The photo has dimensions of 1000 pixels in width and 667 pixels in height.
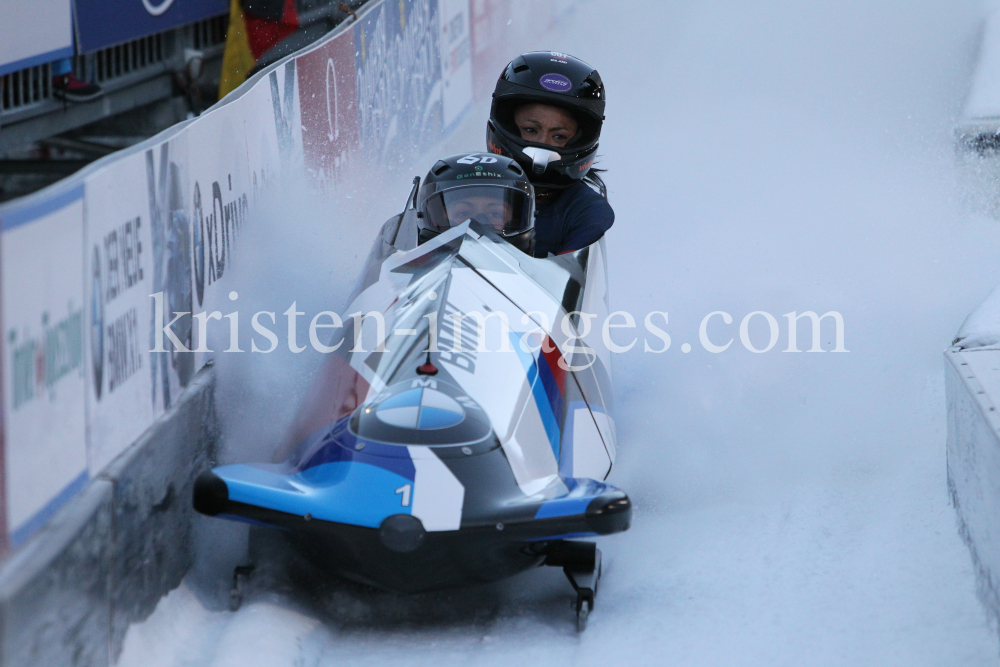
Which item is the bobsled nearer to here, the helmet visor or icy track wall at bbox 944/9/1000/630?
the helmet visor

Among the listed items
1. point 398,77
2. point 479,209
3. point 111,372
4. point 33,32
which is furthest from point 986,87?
point 111,372

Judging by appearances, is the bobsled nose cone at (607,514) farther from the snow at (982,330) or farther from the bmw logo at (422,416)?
the snow at (982,330)

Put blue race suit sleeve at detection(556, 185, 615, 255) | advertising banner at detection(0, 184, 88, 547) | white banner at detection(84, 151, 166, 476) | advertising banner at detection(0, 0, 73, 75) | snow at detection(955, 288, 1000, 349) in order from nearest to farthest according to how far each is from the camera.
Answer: advertising banner at detection(0, 184, 88, 547), white banner at detection(84, 151, 166, 476), snow at detection(955, 288, 1000, 349), blue race suit sleeve at detection(556, 185, 615, 255), advertising banner at detection(0, 0, 73, 75)

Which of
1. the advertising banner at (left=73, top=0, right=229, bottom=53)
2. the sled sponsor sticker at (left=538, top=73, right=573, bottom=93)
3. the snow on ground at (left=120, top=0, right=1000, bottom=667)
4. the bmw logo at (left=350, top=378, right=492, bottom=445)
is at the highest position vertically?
the sled sponsor sticker at (left=538, top=73, right=573, bottom=93)

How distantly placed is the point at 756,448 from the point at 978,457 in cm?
101

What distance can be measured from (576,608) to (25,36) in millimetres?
4841

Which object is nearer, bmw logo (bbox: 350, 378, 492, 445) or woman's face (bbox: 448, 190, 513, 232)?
bmw logo (bbox: 350, 378, 492, 445)

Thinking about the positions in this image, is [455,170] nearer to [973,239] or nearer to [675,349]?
[675,349]

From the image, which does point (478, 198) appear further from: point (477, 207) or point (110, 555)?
point (110, 555)

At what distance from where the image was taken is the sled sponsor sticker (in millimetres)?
4645

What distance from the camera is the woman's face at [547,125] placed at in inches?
185

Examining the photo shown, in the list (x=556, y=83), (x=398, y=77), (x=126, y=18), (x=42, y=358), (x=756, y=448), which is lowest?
(x=756, y=448)

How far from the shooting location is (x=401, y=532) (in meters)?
2.30

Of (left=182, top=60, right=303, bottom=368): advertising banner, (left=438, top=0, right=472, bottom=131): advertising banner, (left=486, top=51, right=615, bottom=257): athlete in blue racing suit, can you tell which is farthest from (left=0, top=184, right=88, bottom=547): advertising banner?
(left=438, top=0, right=472, bottom=131): advertising banner
